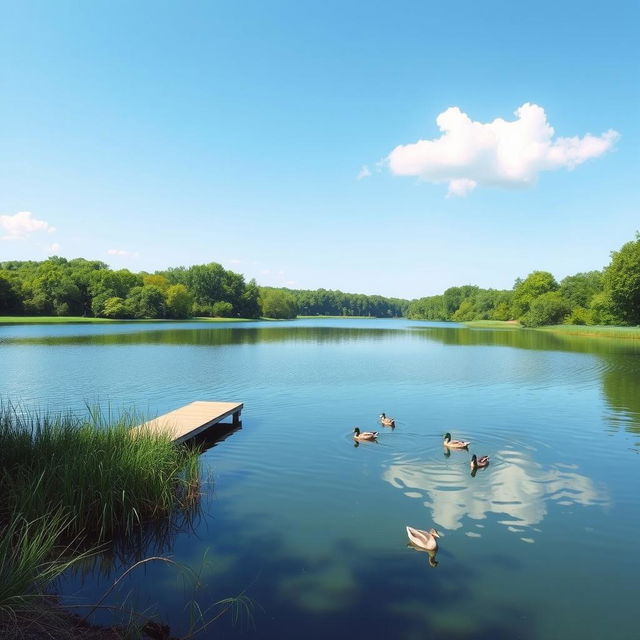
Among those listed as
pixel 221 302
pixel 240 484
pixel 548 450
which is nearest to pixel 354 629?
pixel 240 484

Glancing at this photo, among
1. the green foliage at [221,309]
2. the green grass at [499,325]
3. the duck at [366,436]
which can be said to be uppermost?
the green foliage at [221,309]

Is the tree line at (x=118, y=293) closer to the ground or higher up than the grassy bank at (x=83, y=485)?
higher up

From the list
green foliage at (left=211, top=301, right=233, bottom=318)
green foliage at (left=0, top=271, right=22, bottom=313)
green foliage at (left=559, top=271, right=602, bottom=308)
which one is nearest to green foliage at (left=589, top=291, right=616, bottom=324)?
green foliage at (left=559, top=271, right=602, bottom=308)

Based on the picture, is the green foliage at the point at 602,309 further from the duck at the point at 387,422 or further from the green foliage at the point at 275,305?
the green foliage at the point at 275,305

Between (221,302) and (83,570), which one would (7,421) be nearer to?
(83,570)

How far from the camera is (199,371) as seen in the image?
1166 inches

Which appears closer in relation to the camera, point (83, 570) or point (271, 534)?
point (83, 570)

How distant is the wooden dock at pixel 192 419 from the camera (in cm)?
1318

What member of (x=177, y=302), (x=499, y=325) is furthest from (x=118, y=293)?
(x=499, y=325)

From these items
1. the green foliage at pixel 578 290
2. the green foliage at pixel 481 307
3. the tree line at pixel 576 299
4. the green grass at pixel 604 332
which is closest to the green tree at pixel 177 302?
the tree line at pixel 576 299

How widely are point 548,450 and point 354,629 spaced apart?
1028 cm

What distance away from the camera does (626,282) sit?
224 ft

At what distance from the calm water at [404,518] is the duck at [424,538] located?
0.59ft

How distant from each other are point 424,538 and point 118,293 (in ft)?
387
